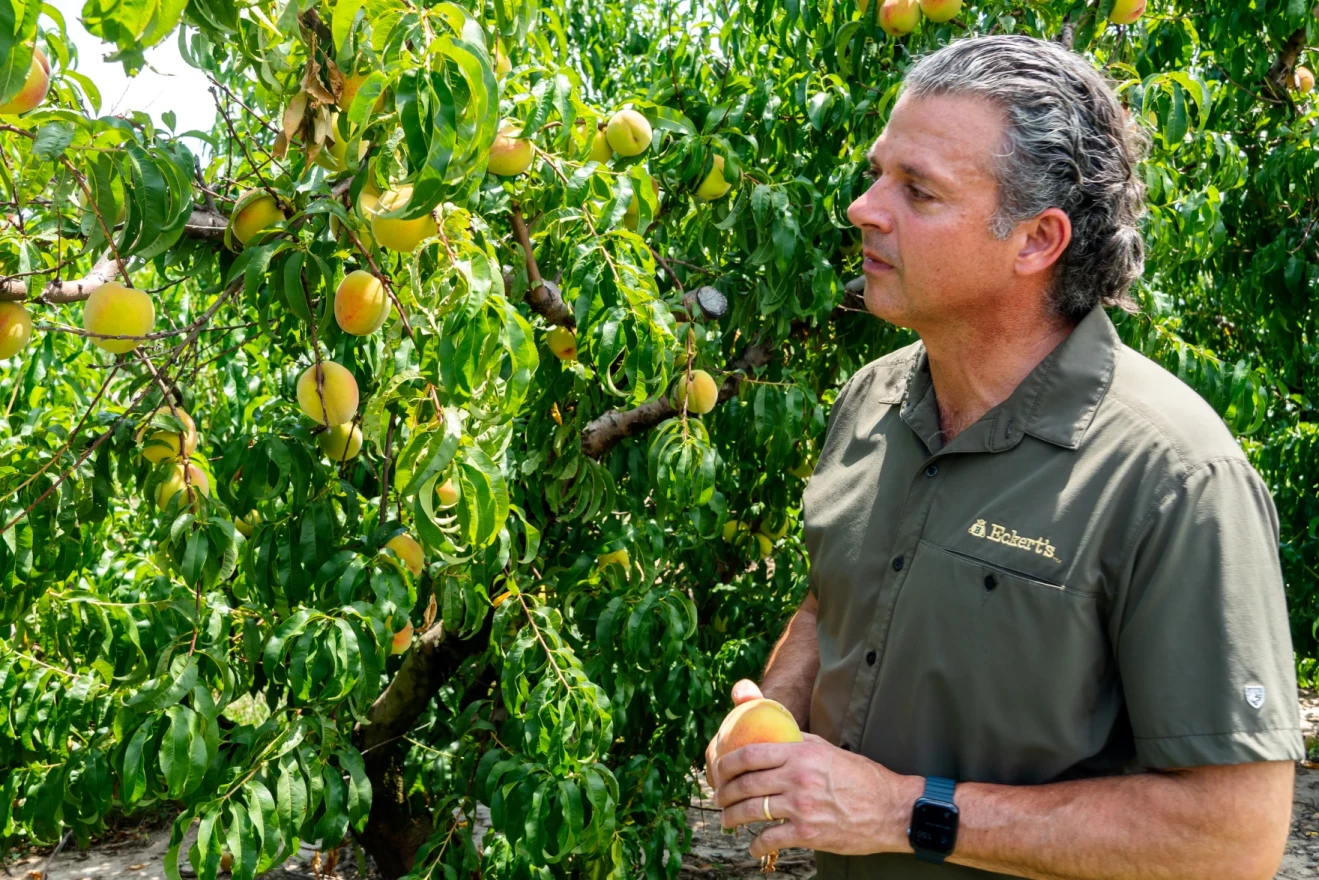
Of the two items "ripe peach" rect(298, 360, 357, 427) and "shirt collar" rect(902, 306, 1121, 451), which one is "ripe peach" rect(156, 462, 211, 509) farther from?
"shirt collar" rect(902, 306, 1121, 451)

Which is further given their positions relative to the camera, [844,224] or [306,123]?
[844,224]

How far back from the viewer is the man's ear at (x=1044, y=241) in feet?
4.76

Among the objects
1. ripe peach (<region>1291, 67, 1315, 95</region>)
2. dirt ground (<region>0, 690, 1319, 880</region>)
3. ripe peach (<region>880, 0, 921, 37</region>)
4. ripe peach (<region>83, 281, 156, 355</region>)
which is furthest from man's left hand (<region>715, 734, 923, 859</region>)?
ripe peach (<region>1291, 67, 1315, 95</region>)

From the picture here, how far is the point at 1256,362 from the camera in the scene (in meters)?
4.62

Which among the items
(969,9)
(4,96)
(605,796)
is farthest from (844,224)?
(4,96)

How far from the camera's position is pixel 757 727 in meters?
1.40

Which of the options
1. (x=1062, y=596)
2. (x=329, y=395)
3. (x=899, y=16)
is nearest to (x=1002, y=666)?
(x=1062, y=596)

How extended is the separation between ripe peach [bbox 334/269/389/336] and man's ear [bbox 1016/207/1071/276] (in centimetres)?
88

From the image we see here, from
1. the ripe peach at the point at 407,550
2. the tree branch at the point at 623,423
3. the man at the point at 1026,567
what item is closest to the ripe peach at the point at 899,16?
the tree branch at the point at 623,423

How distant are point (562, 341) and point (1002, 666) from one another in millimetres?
1194

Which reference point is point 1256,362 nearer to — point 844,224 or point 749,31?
point 749,31

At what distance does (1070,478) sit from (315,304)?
4.14ft

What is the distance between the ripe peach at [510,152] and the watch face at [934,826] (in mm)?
1093

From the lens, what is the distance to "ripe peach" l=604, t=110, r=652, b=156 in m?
2.21
